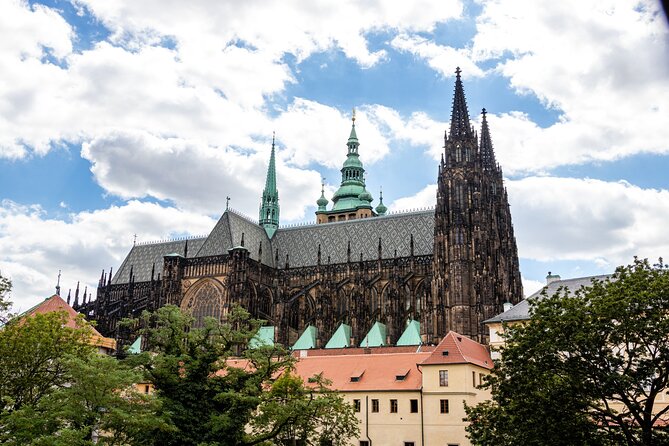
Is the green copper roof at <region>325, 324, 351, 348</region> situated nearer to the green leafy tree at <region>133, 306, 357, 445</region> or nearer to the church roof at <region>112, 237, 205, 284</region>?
the church roof at <region>112, 237, 205, 284</region>

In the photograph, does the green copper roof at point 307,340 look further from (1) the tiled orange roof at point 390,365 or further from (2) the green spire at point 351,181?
(2) the green spire at point 351,181

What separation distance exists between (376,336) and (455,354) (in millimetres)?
28132

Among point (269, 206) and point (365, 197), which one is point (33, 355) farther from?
point (365, 197)

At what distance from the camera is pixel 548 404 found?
1059 inches

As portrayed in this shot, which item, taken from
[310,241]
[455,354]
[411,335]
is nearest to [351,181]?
[310,241]

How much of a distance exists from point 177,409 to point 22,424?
22.4ft

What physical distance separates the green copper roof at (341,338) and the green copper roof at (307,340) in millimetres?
2010

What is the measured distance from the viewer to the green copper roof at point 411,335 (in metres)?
72.7

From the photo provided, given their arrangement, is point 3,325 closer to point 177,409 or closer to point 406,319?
point 177,409

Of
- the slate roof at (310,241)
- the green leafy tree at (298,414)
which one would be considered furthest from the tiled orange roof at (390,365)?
the slate roof at (310,241)

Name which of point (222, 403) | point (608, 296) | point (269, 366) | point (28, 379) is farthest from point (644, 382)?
point (28, 379)

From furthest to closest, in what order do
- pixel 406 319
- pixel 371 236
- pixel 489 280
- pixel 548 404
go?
pixel 371 236 < pixel 406 319 < pixel 489 280 < pixel 548 404

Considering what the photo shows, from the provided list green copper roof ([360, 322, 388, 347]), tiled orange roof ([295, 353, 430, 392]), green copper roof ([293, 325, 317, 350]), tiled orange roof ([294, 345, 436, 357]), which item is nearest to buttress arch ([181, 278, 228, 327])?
green copper roof ([293, 325, 317, 350])

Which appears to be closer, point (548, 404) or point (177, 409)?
point (548, 404)
